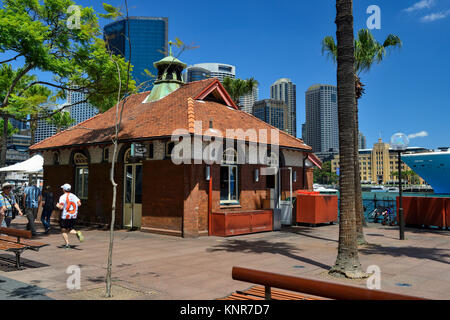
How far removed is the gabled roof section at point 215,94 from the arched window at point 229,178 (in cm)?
365

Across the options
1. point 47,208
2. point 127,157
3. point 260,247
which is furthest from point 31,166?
point 260,247

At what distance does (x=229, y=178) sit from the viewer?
636 inches

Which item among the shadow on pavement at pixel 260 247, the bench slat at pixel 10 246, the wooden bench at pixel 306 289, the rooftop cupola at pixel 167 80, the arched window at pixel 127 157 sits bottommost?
the shadow on pavement at pixel 260 247

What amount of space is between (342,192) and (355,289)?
17.6 feet

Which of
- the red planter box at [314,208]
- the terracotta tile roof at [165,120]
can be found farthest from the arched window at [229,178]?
the red planter box at [314,208]

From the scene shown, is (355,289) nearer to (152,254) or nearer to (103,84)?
(152,254)

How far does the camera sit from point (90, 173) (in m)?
18.5

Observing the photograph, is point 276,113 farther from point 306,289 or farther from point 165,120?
point 306,289

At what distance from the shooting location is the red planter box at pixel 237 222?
48.2ft

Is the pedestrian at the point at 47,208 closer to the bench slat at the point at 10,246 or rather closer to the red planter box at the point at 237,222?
the bench slat at the point at 10,246

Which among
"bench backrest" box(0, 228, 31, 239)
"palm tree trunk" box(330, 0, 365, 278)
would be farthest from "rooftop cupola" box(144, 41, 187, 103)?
"palm tree trunk" box(330, 0, 365, 278)

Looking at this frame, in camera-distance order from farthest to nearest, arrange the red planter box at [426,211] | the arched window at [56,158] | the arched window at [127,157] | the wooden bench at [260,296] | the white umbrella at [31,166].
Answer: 1. the arched window at [56,158]
2. the white umbrella at [31,166]
3. the red planter box at [426,211]
4. the arched window at [127,157]
5. the wooden bench at [260,296]
